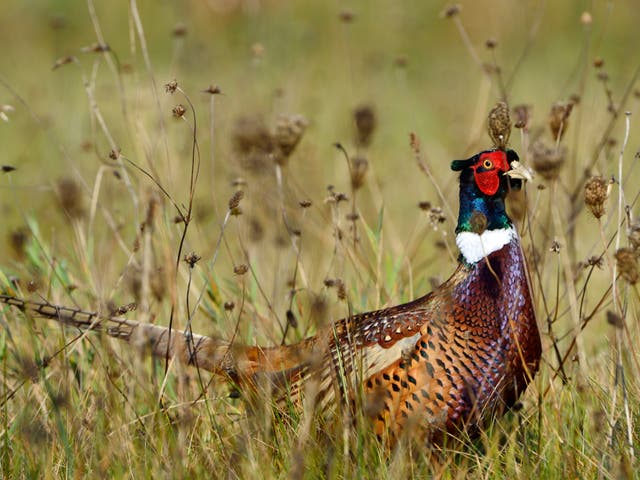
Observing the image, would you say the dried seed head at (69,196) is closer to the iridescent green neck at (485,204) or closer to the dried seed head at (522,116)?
the iridescent green neck at (485,204)

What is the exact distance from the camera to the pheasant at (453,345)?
334 cm

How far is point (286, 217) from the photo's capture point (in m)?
4.60

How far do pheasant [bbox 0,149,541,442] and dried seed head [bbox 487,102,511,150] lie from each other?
0.23 ft

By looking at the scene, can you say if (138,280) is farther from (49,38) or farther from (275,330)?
(49,38)

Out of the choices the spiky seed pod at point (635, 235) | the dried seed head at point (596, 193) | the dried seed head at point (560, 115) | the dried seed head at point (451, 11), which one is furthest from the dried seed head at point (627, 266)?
the dried seed head at point (451, 11)

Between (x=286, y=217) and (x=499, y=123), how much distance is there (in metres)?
1.40

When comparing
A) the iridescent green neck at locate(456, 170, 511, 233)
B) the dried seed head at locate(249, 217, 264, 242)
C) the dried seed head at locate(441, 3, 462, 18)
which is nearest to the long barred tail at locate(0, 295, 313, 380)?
the dried seed head at locate(249, 217, 264, 242)

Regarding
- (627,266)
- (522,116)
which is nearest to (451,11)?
(522,116)

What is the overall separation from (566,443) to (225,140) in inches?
193

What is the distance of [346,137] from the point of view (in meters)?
8.36

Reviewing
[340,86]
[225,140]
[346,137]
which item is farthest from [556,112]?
[340,86]

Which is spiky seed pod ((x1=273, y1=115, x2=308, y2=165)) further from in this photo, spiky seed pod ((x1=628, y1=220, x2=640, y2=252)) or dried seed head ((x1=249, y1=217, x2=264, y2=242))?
spiky seed pod ((x1=628, y1=220, x2=640, y2=252))

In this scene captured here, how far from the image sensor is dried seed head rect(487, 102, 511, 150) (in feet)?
11.2

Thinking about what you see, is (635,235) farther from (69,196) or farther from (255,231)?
(69,196)
